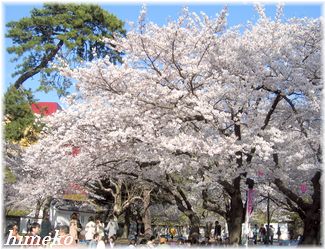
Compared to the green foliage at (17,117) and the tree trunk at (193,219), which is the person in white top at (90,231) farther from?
the green foliage at (17,117)

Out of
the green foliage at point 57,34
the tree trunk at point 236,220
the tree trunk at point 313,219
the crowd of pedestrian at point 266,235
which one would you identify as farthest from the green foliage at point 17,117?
the crowd of pedestrian at point 266,235

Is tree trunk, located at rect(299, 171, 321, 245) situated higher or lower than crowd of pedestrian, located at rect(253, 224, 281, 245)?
higher

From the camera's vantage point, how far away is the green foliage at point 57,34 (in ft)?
67.1

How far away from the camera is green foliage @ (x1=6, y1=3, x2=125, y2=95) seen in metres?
20.4

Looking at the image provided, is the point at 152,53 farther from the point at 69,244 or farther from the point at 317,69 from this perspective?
the point at 69,244

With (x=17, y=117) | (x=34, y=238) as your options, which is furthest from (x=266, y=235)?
(x=34, y=238)

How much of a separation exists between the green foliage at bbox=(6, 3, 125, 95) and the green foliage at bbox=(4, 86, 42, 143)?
6.27ft

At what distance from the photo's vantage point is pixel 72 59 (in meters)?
20.8

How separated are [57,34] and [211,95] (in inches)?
474

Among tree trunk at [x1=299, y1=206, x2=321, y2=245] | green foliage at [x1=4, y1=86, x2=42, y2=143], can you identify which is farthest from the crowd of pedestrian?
green foliage at [x1=4, y1=86, x2=42, y2=143]

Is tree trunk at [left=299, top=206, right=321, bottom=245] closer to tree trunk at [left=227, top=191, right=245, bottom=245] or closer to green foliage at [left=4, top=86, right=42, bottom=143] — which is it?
tree trunk at [left=227, top=191, right=245, bottom=245]

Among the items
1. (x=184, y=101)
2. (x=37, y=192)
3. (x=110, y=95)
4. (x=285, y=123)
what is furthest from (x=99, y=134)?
(x=37, y=192)

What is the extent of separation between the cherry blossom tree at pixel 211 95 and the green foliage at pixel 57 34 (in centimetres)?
866

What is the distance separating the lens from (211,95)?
10.9m
